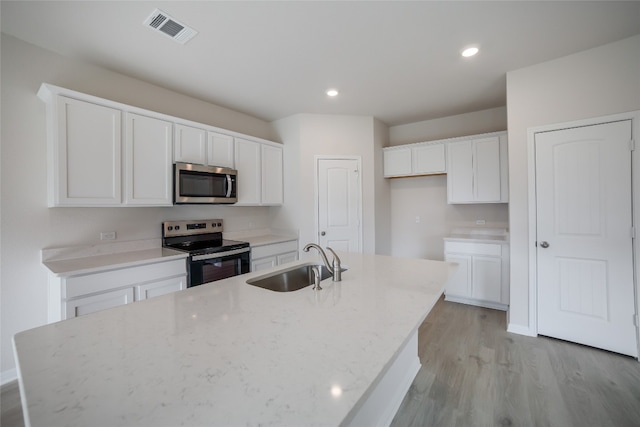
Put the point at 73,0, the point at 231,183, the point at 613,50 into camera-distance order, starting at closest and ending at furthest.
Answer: the point at 73,0, the point at 613,50, the point at 231,183

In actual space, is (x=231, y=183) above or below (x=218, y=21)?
below

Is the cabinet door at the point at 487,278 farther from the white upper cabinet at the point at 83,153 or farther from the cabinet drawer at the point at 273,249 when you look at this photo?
the white upper cabinet at the point at 83,153

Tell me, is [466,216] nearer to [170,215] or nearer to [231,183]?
[231,183]

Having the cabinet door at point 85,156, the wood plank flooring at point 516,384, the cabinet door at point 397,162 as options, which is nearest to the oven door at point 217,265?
the cabinet door at point 85,156

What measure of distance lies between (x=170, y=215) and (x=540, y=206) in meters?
3.78

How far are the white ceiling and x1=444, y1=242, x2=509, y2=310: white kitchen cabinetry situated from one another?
6.21ft

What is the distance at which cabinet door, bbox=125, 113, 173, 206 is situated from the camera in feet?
7.88

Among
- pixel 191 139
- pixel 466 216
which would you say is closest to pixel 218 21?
pixel 191 139

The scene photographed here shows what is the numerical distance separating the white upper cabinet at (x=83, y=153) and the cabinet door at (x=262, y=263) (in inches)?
57.4

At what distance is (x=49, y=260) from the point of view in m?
2.21

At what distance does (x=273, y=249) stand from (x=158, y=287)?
1.38 meters

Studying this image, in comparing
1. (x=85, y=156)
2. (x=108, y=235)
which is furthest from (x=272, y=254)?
(x=85, y=156)

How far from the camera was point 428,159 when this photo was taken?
12.7ft

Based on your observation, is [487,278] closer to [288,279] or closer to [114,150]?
[288,279]
